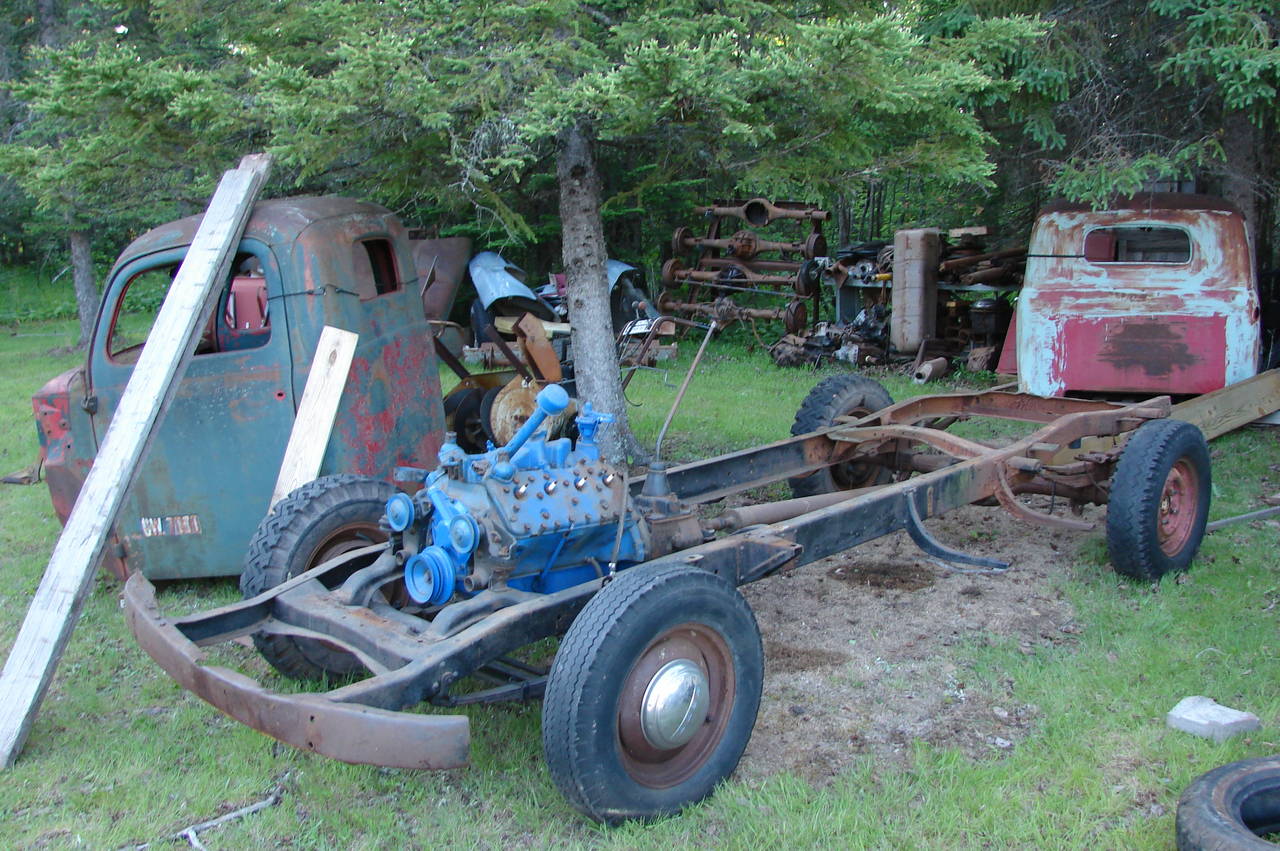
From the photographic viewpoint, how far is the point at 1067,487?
5191 mm

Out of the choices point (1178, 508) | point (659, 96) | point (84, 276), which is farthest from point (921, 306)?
point (84, 276)

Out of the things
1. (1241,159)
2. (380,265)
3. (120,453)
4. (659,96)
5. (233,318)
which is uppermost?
(659,96)

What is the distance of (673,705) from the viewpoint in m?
3.02

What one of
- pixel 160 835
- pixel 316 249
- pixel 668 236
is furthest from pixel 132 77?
pixel 668 236

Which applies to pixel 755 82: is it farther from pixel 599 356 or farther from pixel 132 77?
pixel 132 77

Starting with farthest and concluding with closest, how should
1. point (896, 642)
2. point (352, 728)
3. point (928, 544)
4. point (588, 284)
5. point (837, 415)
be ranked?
point (588, 284) → point (837, 415) → point (896, 642) → point (928, 544) → point (352, 728)

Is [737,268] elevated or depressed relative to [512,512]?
elevated

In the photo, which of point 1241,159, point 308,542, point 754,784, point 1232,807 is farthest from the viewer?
point 1241,159

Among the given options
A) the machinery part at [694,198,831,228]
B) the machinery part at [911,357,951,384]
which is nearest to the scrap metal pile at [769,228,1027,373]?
the machinery part at [911,357,951,384]

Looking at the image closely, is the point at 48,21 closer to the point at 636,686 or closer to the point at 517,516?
the point at 517,516

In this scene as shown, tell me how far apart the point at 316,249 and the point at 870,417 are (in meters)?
3.04

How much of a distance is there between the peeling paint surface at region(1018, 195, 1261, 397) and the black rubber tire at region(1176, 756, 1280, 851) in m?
4.38

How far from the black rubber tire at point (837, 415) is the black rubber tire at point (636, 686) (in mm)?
2681

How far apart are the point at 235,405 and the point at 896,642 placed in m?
3.30
